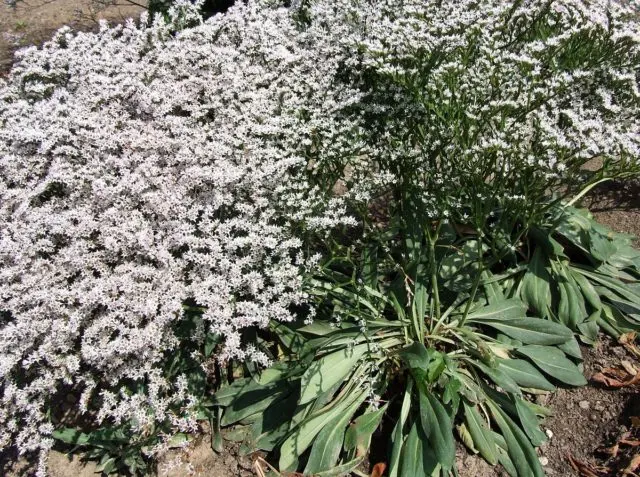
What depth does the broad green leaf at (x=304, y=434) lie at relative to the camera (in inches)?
136

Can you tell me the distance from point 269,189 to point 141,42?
203cm

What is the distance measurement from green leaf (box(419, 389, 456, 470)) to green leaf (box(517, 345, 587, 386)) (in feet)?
2.95

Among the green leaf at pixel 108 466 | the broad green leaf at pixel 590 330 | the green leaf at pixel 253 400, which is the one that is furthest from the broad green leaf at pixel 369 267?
the green leaf at pixel 108 466

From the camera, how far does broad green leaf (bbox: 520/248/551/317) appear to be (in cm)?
398

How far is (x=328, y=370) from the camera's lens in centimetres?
357

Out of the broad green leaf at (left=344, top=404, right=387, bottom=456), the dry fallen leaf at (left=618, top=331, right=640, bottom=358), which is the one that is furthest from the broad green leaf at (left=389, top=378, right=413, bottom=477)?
the dry fallen leaf at (left=618, top=331, right=640, bottom=358)

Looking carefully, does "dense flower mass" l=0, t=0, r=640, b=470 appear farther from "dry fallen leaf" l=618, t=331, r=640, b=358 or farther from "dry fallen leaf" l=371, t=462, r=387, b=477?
"dry fallen leaf" l=618, t=331, r=640, b=358

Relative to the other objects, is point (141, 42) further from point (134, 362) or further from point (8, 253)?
point (134, 362)

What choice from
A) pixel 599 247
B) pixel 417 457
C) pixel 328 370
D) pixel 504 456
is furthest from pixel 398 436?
pixel 599 247

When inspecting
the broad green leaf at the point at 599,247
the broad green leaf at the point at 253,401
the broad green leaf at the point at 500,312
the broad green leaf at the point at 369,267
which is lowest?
the broad green leaf at the point at 253,401

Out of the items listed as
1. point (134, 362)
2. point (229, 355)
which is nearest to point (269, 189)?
point (229, 355)

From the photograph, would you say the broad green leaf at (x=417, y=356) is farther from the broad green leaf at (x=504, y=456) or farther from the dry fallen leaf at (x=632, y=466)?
the dry fallen leaf at (x=632, y=466)

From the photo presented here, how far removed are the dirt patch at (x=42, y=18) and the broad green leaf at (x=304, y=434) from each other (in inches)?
314

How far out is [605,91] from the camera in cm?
341
